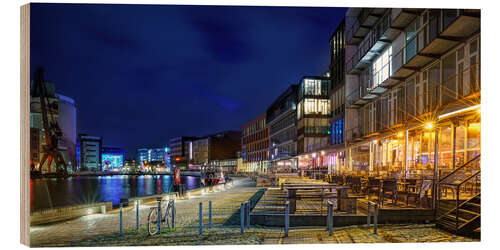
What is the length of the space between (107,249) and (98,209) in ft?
25.0

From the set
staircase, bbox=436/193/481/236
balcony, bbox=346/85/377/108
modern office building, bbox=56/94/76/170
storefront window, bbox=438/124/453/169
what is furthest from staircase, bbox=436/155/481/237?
modern office building, bbox=56/94/76/170

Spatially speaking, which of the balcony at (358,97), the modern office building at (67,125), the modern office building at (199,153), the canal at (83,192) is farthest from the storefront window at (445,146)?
the modern office building at (67,125)

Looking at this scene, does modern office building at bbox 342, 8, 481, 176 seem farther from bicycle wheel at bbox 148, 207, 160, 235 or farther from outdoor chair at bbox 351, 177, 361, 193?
bicycle wheel at bbox 148, 207, 160, 235

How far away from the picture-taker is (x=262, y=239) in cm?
837

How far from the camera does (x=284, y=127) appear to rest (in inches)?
2840

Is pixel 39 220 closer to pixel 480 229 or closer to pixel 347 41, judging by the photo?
pixel 480 229

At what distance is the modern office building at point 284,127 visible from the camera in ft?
214

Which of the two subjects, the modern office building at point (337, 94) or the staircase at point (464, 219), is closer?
the staircase at point (464, 219)

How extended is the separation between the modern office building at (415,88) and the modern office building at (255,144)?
54088 mm

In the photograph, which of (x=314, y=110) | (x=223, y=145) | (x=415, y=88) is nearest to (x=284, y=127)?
(x=314, y=110)

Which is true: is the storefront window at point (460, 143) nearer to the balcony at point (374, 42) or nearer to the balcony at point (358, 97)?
the balcony at point (374, 42)

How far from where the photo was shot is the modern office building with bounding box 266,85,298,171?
65.1 meters

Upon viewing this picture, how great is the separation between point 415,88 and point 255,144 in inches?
3096
